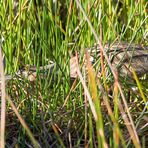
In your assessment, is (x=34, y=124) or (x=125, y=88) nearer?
(x=34, y=124)

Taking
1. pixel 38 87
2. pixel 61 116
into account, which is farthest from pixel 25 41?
pixel 61 116

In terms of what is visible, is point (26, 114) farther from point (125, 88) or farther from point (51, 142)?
point (125, 88)

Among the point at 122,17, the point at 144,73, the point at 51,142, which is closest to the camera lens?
the point at 51,142

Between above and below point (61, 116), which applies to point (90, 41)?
above

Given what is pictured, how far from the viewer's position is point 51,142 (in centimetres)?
233

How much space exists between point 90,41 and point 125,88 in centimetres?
58

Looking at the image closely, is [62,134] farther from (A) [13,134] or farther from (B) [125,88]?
(B) [125,88]

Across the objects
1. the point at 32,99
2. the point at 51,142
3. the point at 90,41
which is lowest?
the point at 51,142

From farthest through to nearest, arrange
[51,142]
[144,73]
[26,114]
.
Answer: [144,73] < [26,114] < [51,142]

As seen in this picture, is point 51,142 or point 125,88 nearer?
point 51,142

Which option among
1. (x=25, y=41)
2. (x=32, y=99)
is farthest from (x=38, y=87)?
(x=25, y=41)

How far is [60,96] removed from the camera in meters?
2.63

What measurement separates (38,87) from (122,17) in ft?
4.52

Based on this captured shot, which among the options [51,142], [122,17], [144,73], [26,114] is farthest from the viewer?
[122,17]
